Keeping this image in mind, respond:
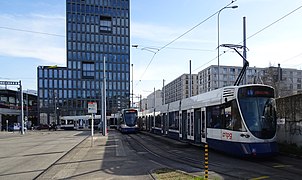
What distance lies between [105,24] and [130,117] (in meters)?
72.1

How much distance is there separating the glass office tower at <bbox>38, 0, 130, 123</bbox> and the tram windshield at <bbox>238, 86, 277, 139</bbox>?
304ft

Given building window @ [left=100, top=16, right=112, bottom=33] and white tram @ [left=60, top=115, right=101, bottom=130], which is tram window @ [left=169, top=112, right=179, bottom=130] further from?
building window @ [left=100, top=16, right=112, bottom=33]

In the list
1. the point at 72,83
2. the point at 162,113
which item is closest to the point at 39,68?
the point at 72,83

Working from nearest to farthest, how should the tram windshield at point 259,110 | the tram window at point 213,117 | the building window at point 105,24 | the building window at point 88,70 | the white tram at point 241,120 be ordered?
the white tram at point 241,120, the tram windshield at point 259,110, the tram window at point 213,117, the building window at point 88,70, the building window at point 105,24

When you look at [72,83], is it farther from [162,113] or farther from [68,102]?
[162,113]

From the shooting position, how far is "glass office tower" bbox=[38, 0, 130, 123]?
105875mm

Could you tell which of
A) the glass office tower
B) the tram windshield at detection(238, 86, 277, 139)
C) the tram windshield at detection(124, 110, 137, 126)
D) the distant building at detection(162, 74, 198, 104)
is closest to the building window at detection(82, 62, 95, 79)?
the glass office tower

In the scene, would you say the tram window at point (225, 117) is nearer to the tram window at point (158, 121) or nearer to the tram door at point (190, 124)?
the tram door at point (190, 124)

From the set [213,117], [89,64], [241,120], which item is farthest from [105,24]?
[241,120]

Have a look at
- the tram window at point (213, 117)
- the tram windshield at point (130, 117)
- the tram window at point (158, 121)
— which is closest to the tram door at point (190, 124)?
the tram window at point (213, 117)

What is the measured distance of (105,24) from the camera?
111938 mm

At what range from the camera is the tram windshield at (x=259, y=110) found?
48.9 feet

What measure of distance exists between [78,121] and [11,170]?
79875mm

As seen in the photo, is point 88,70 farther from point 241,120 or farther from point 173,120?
point 241,120
